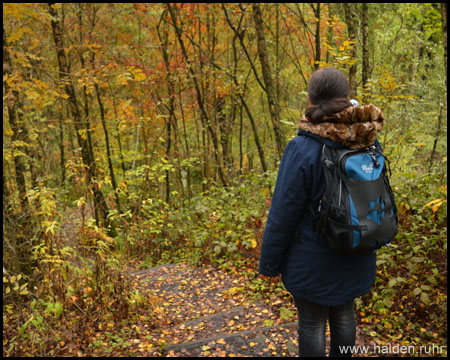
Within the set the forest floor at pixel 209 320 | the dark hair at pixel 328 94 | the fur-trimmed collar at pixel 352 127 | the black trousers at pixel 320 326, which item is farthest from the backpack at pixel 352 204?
the forest floor at pixel 209 320

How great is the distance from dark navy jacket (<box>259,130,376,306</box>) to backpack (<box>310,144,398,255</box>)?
2.8 inches

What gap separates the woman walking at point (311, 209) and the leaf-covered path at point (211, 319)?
1271mm

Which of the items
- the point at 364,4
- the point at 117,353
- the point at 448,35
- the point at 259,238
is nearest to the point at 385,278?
the point at 259,238

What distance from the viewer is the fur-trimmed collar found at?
6.36ft

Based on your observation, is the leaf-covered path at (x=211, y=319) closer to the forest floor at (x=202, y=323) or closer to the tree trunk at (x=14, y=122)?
the forest floor at (x=202, y=323)

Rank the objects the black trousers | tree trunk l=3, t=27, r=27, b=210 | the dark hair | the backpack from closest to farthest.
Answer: the backpack
the dark hair
the black trousers
tree trunk l=3, t=27, r=27, b=210

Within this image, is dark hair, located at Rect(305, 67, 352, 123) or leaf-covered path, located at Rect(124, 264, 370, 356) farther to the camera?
leaf-covered path, located at Rect(124, 264, 370, 356)

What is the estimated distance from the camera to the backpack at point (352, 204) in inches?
73.8

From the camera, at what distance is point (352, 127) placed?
1948mm

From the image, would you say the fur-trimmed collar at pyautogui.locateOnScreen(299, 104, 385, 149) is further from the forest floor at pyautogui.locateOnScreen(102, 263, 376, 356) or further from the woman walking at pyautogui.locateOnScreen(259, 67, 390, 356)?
the forest floor at pyautogui.locateOnScreen(102, 263, 376, 356)

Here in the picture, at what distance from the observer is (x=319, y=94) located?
80.1 inches

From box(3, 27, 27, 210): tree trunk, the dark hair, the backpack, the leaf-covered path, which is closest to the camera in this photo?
the backpack

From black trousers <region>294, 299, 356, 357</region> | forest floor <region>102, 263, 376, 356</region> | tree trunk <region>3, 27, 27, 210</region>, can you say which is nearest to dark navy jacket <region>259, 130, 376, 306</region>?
black trousers <region>294, 299, 356, 357</region>

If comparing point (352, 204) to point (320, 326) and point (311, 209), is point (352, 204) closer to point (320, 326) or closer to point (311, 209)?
point (311, 209)
